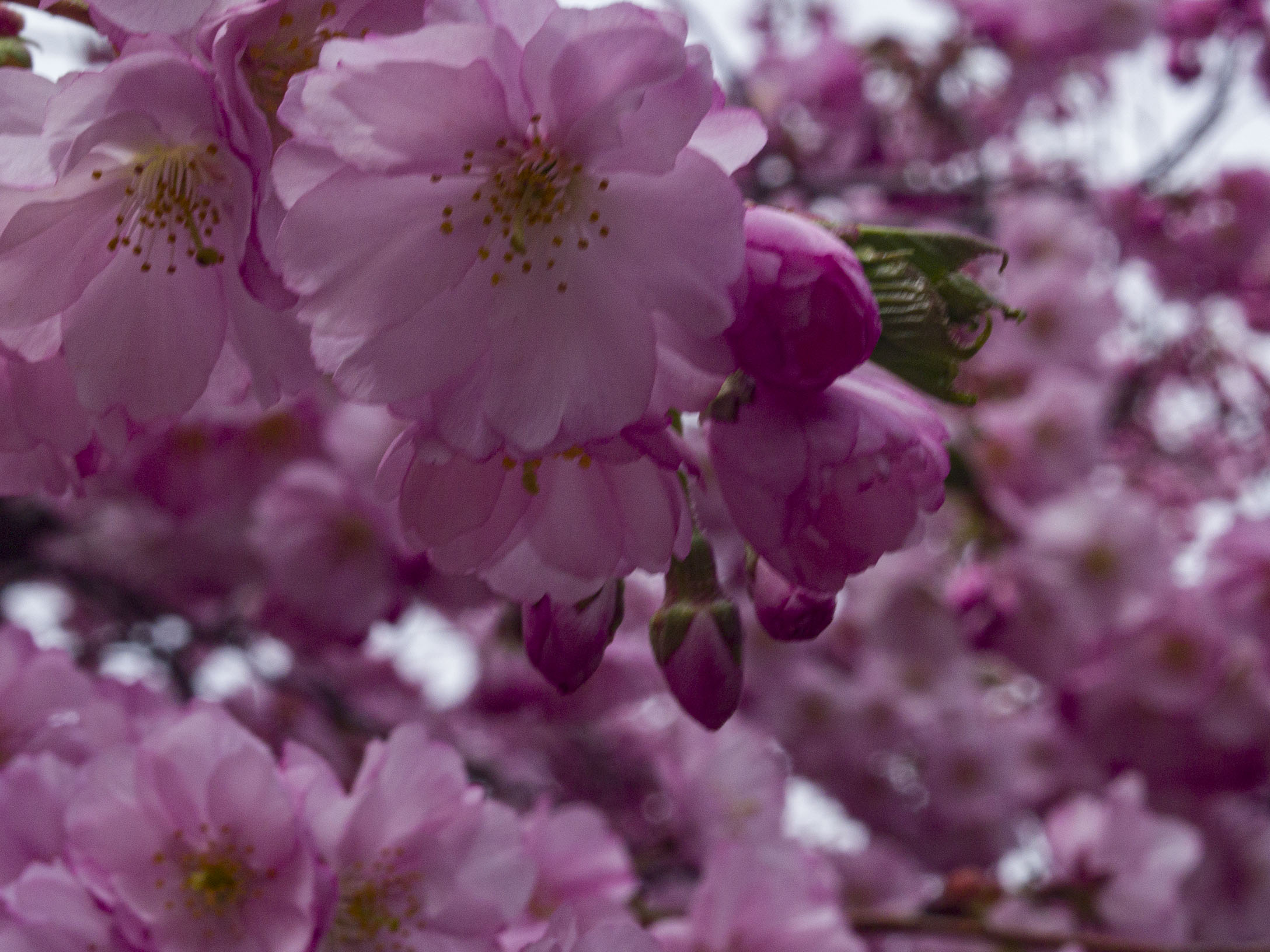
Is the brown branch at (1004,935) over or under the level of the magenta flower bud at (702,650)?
under

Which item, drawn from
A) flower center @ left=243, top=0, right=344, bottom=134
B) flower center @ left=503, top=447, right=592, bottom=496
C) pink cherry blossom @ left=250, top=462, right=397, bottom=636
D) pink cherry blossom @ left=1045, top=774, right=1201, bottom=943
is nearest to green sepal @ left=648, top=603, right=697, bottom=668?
flower center @ left=503, top=447, right=592, bottom=496

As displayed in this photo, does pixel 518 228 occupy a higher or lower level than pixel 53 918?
higher

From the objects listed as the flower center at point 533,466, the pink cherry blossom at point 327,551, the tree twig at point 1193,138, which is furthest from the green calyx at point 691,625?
the tree twig at point 1193,138

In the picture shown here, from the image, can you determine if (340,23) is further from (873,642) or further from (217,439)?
(873,642)

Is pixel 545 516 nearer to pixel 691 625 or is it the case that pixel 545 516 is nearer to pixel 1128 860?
pixel 691 625

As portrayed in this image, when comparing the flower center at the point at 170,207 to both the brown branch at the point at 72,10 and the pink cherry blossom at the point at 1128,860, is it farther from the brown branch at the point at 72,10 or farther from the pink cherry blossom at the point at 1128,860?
the pink cherry blossom at the point at 1128,860

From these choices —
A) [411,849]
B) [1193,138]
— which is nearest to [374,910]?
[411,849]

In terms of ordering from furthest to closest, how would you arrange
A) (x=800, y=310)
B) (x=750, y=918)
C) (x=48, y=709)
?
(x=750, y=918) < (x=48, y=709) < (x=800, y=310)
